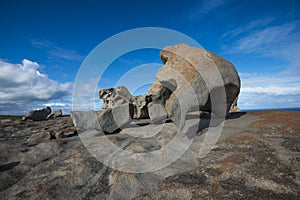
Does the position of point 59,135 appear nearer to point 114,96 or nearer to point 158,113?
point 158,113

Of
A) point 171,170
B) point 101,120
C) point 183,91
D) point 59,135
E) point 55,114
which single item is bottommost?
point 171,170

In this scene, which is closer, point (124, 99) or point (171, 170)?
point (171, 170)

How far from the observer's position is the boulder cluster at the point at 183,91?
10047 millimetres

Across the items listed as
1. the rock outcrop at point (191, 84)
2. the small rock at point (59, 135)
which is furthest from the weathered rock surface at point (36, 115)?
the rock outcrop at point (191, 84)

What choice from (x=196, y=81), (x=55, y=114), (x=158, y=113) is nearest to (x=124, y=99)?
(x=158, y=113)

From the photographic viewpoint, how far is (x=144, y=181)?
562cm

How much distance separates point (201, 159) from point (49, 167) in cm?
582

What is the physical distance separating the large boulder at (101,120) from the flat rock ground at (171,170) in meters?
1.49

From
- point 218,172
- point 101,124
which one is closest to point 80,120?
point 101,124

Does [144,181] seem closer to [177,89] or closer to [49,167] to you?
→ [49,167]

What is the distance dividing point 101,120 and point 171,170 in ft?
18.9

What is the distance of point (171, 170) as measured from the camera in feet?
20.0

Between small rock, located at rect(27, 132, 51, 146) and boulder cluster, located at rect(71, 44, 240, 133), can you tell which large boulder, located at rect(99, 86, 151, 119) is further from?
small rock, located at rect(27, 132, 51, 146)

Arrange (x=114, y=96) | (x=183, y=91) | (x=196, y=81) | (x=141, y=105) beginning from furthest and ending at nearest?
1. (x=114, y=96)
2. (x=141, y=105)
3. (x=183, y=91)
4. (x=196, y=81)
